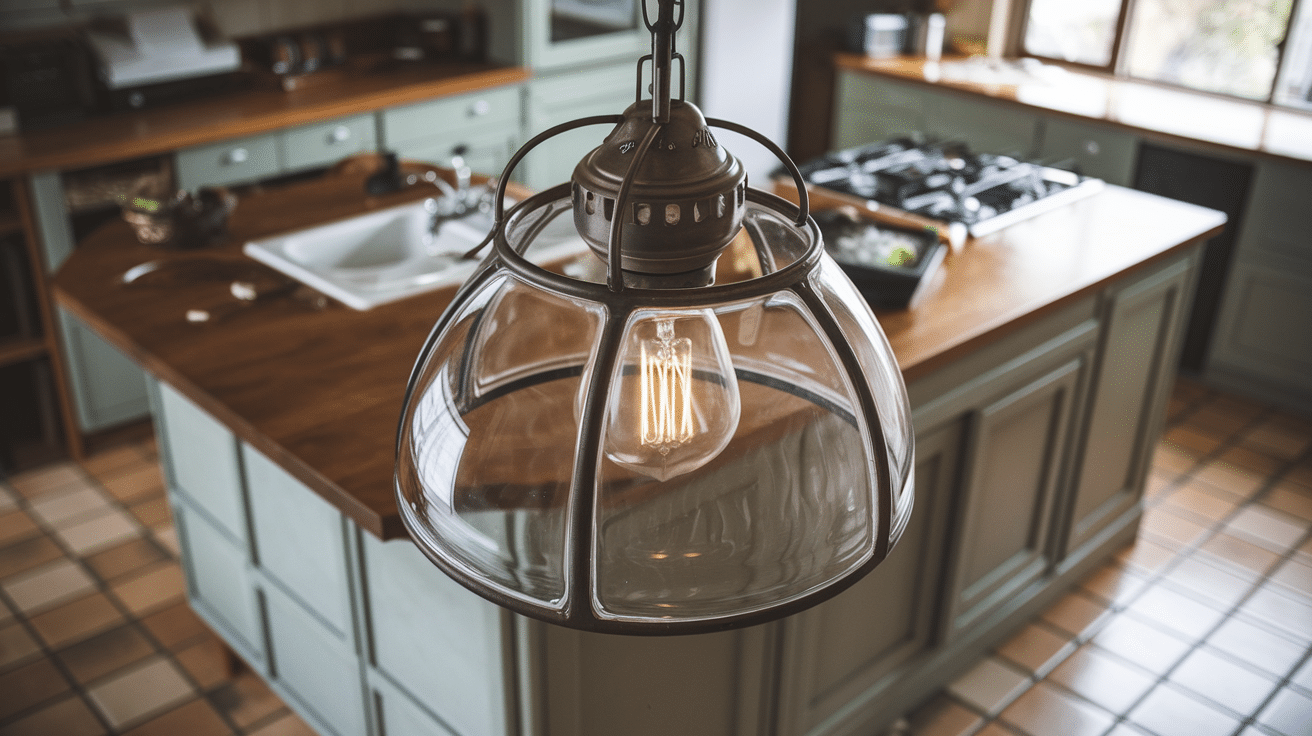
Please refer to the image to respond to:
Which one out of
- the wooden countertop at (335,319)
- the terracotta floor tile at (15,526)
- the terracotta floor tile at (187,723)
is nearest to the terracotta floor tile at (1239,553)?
the wooden countertop at (335,319)

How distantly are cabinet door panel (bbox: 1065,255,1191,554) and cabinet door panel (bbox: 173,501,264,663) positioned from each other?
186cm

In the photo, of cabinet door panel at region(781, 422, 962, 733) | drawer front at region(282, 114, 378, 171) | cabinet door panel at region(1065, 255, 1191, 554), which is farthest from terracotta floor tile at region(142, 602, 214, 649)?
cabinet door panel at region(1065, 255, 1191, 554)

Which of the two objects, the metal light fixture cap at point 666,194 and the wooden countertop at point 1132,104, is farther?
the wooden countertop at point 1132,104

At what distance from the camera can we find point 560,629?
154 cm

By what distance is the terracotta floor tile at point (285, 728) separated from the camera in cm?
233

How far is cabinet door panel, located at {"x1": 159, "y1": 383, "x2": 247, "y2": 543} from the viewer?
6.79ft

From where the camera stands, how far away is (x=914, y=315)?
81.4 inches

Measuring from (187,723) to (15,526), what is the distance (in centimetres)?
107

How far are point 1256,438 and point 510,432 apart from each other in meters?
3.58

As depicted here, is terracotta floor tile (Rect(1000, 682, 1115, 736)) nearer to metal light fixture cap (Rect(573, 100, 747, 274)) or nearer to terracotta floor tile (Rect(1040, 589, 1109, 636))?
terracotta floor tile (Rect(1040, 589, 1109, 636))

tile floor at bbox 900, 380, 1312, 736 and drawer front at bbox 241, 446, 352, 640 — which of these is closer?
drawer front at bbox 241, 446, 352, 640

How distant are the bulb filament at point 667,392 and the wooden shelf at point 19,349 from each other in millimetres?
3100

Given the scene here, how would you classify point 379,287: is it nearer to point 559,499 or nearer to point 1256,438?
point 559,499

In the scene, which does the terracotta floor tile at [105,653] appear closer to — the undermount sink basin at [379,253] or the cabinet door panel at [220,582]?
the cabinet door panel at [220,582]
